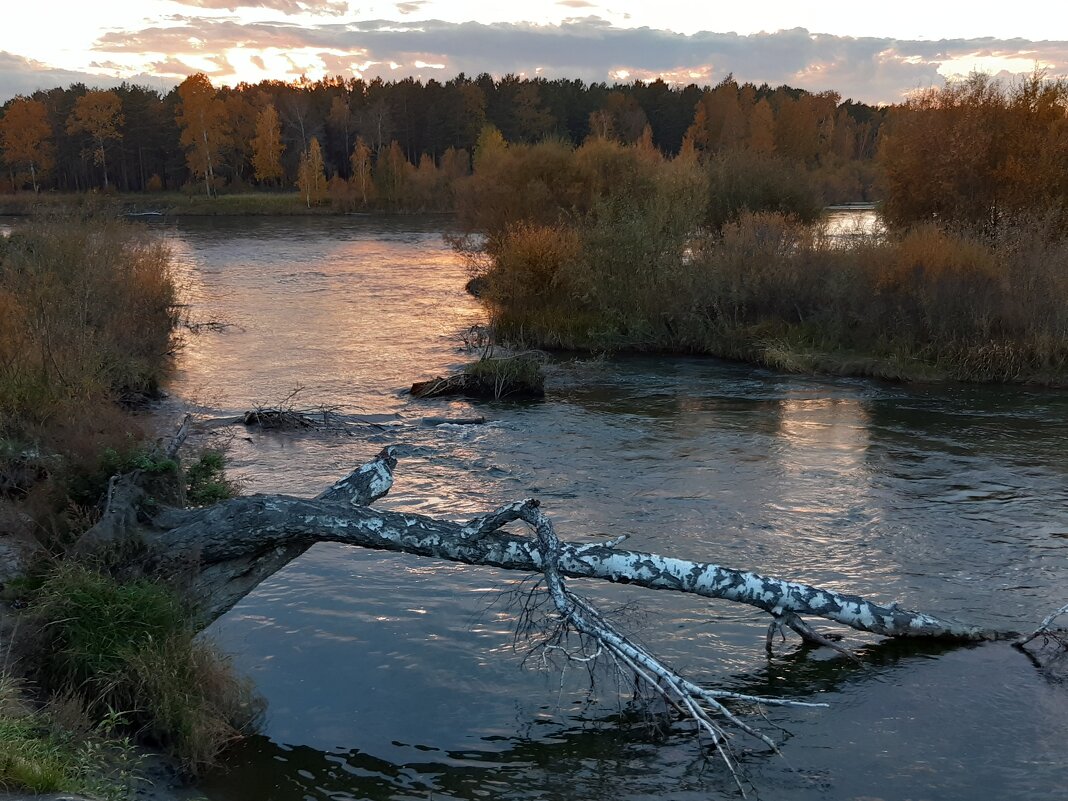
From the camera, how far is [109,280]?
2212cm

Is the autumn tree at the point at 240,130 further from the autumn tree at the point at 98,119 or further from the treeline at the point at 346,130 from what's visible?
the autumn tree at the point at 98,119

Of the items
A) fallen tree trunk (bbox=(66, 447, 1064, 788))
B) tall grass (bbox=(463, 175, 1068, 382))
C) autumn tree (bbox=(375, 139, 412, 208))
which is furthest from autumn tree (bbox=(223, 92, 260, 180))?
fallen tree trunk (bbox=(66, 447, 1064, 788))

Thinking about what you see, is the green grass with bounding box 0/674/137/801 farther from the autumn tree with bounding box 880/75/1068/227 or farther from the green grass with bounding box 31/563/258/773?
the autumn tree with bounding box 880/75/1068/227

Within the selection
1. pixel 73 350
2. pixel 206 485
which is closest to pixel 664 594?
pixel 206 485

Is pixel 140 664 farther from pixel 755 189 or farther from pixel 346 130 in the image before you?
pixel 346 130

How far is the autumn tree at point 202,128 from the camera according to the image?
3777 inches

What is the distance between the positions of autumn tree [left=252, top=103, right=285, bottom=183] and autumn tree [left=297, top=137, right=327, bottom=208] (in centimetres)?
802

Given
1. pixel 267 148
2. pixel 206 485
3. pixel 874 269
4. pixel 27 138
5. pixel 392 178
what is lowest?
pixel 206 485

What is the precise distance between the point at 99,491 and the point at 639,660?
220 inches

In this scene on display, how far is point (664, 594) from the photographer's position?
11727 millimetres

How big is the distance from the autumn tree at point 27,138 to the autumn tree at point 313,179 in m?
26.7

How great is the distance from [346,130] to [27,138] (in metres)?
30.3

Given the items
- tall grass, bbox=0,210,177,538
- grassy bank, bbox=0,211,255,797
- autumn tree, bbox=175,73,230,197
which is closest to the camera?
grassy bank, bbox=0,211,255,797

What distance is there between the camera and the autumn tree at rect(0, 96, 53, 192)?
315ft
